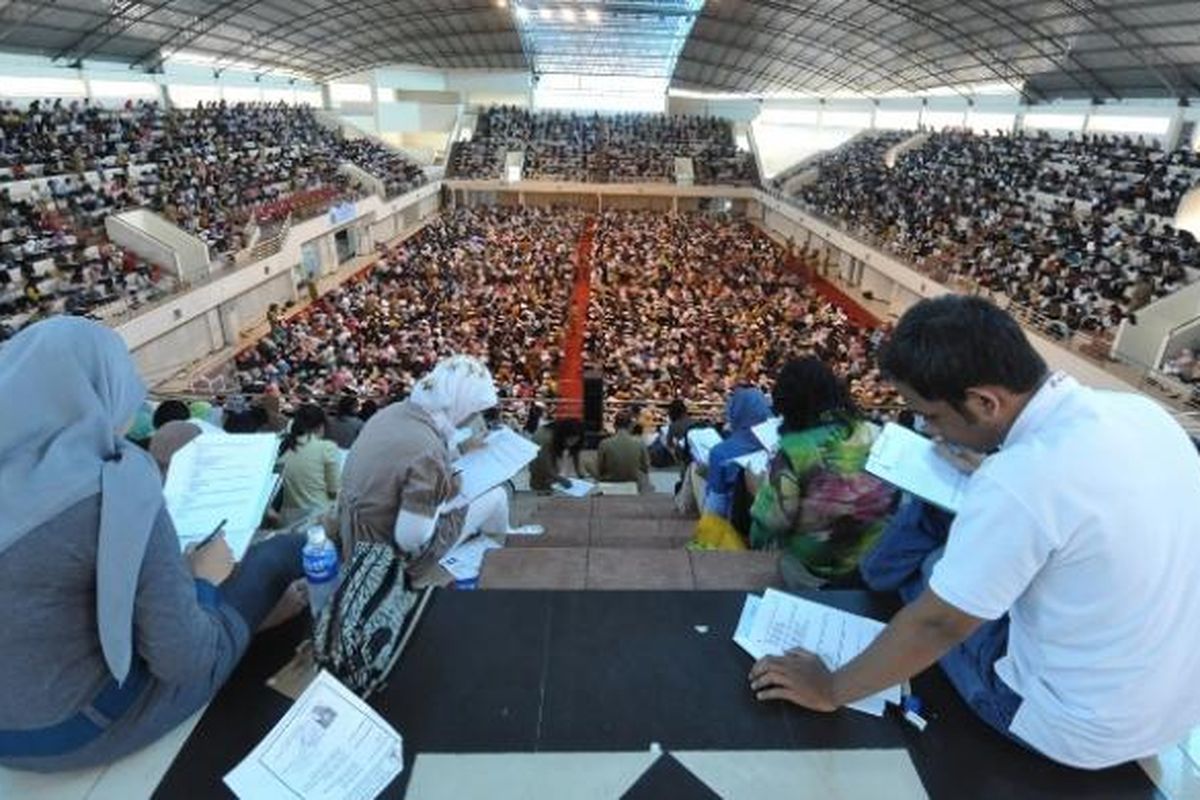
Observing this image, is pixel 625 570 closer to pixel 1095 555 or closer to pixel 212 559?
pixel 212 559

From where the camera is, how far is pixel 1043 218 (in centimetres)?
1936

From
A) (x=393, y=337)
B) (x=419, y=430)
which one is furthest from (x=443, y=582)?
(x=393, y=337)

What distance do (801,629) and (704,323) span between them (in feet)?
48.9

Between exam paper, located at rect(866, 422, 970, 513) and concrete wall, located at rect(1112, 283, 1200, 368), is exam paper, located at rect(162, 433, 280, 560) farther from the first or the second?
concrete wall, located at rect(1112, 283, 1200, 368)

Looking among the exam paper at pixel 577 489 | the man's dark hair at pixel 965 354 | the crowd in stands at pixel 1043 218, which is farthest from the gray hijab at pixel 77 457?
the crowd in stands at pixel 1043 218

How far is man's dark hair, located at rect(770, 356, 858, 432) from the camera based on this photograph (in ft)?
9.10

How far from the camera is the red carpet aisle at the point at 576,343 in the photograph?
400 inches

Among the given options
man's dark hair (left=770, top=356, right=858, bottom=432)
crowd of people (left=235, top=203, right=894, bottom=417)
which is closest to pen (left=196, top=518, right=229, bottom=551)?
man's dark hair (left=770, top=356, right=858, bottom=432)

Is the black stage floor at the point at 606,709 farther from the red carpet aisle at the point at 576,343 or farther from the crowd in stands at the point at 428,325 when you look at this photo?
the crowd in stands at the point at 428,325

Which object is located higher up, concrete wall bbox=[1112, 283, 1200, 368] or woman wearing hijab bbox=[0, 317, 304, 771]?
woman wearing hijab bbox=[0, 317, 304, 771]

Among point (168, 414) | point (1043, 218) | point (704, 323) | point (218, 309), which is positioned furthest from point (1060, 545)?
point (1043, 218)

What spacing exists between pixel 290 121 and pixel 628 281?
2169 cm

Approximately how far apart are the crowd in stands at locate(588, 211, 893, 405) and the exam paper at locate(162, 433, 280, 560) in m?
8.59

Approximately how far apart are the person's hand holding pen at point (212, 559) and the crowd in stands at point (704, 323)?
9.11 metres
